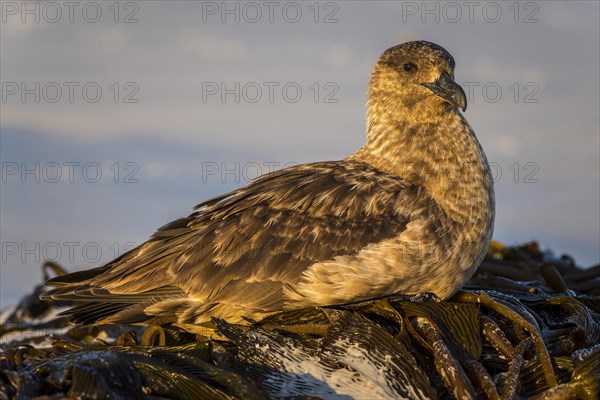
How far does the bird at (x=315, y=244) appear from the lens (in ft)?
19.0

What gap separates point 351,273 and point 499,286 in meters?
1.49

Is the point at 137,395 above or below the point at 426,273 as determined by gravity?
below

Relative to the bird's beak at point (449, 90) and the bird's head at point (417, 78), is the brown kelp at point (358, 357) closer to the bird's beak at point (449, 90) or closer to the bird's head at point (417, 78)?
the bird's beak at point (449, 90)

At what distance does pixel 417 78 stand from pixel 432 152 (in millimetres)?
730

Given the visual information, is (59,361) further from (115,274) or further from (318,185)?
(318,185)

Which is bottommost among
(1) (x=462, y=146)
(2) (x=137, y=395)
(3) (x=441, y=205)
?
(2) (x=137, y=395)

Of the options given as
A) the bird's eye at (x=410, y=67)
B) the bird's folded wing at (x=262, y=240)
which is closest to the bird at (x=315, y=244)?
the bird's folded wing at (x=262, y=240)

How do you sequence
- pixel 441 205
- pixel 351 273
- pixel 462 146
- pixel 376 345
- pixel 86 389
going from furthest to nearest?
pixel 462 146 → pixel 441 205 → pixel 351 273 → pixel 376 345 → pixel 86 389

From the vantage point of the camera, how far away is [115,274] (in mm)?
6309

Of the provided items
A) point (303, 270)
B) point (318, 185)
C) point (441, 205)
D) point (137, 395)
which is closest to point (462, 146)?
point (441, 205)

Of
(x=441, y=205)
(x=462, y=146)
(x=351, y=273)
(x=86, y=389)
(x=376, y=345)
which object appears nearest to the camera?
(x=86, y=389)

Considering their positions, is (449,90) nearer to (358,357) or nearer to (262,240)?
(262,240)

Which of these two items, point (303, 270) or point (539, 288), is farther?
point (539, 288)

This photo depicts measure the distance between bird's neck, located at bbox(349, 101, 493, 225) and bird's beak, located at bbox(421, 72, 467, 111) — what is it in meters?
0.14
